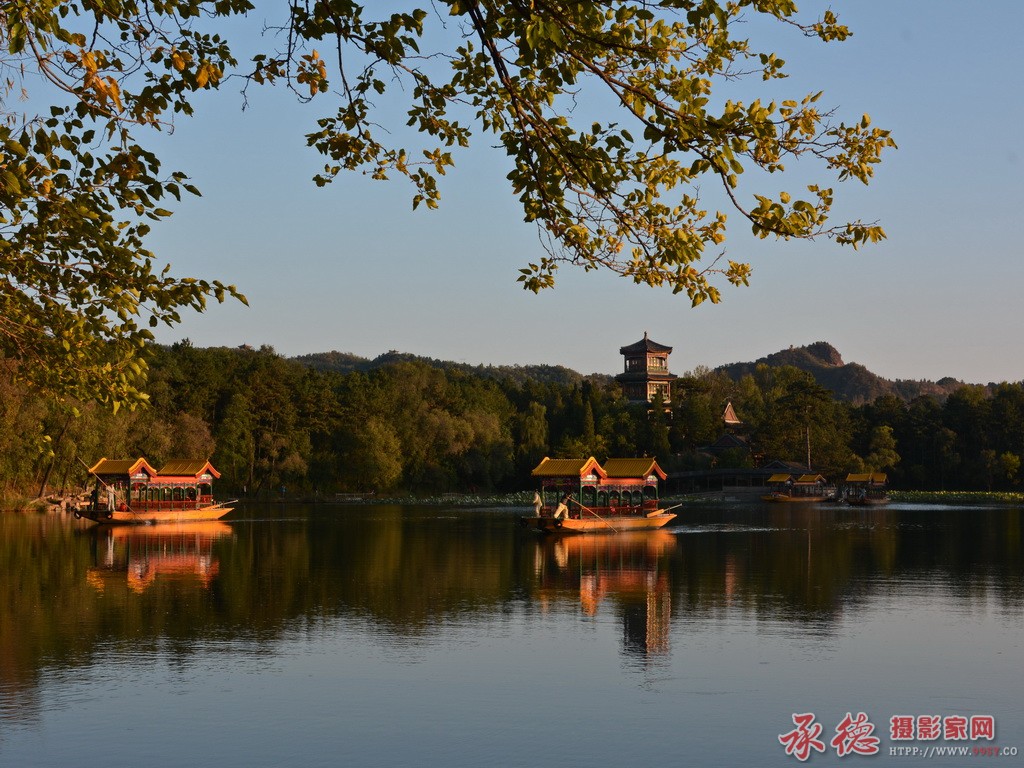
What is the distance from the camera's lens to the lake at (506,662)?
1140 centimetres

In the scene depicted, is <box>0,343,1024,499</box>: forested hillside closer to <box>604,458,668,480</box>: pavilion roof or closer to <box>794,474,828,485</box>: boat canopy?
<box>794,474,828,485</box>: boat canopy

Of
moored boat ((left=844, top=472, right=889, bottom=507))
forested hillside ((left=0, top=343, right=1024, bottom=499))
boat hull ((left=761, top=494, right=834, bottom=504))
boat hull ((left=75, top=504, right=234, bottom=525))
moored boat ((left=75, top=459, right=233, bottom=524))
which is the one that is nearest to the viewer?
boat hull ((left=75, top=504, right=234, bottom=525))

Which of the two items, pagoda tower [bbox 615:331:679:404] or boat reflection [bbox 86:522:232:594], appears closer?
boat reflection [bbox 86:522:232:594]

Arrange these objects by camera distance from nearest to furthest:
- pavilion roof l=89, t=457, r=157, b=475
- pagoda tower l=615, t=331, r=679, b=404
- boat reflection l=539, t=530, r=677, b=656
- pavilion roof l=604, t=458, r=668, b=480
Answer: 1. boat reflection l=539, t=530, r=677, b=656
2. pavilion roof l=604, t=458, r=668, b=480
3. pavilion roof l=89, t=457, r=157, b=475
4. pagoda tower l=615, t=331, r=679, b=404

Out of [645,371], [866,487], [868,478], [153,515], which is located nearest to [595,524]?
[153,515]

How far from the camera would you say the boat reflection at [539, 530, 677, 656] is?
18.3 metres

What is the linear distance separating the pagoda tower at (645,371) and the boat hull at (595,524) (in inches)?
3474

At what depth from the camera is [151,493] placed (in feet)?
176

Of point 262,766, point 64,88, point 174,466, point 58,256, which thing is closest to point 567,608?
point 262,766

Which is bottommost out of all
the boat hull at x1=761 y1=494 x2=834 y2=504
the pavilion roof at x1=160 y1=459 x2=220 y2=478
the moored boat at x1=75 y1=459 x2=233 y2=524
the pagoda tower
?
the boat hull at x1=761 y1=494 x2=834 y2=504

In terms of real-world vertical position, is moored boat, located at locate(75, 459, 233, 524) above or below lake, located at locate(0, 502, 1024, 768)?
above

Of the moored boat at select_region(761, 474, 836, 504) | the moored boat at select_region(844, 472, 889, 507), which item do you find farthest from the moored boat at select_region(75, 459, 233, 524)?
the moored boat at select_region(761, 474, 836, 504)

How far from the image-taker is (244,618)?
1948 centimetres

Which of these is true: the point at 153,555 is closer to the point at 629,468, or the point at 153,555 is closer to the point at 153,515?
the point at 153,515
